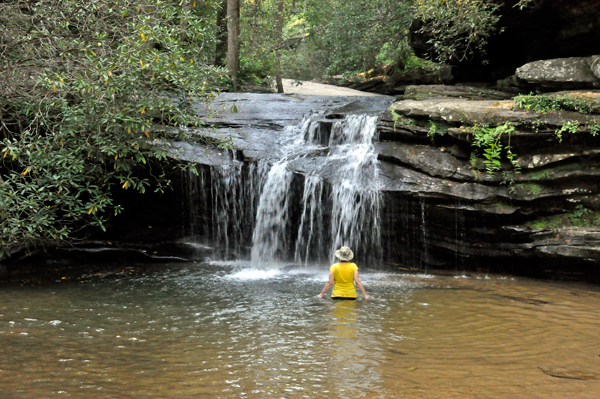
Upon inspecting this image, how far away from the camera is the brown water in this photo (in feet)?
15.3

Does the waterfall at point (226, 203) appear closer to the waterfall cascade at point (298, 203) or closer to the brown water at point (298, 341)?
the waterfall cascade at point (298, 203)

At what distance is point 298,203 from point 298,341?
17.9ft

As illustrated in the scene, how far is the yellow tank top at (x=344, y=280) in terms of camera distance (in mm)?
7672

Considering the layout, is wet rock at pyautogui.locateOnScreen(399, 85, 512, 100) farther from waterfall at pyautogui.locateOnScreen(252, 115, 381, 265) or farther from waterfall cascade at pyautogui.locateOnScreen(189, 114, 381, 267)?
waterfall at pyautogui.locateOnScreen(252, 115, 381, 265)

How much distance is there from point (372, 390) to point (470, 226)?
595 centimetres

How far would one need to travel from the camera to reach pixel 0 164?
1130cm

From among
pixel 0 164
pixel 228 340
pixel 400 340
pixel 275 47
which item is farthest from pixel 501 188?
pixel 275 47

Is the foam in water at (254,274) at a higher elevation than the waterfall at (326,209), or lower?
lower

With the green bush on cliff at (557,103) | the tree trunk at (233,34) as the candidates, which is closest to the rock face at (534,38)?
the green bush on cliff at (557,103)

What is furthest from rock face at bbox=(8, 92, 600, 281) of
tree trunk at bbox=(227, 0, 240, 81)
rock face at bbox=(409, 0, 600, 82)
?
tree trunk at bbox=(227, 0, 240, 81)

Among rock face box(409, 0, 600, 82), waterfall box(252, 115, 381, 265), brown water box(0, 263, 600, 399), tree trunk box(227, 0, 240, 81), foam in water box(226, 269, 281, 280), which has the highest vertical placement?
tree trunk box(227, 0, 240, 81)

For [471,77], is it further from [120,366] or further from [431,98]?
[120,366]

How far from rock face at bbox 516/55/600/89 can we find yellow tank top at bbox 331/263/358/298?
261 inches

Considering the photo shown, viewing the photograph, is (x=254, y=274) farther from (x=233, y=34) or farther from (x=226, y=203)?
(x=233, y=34)
